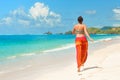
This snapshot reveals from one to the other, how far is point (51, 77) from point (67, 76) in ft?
1.51

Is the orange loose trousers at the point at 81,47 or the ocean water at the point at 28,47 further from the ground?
the orange loose trousers at the point at 81,47

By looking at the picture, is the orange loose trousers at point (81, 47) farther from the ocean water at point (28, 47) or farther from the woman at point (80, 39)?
the ocean water at point (28, 47)

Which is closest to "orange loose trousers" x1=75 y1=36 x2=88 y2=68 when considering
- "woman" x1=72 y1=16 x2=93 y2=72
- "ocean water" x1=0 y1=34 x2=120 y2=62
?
"woman" x1=72 y1=16 x2=93 y2=72

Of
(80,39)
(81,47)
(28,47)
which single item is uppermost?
(80,39)

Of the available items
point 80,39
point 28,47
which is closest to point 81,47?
point 80,39

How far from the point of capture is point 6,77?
1160cm

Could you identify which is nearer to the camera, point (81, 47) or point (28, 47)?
point (81, 47)

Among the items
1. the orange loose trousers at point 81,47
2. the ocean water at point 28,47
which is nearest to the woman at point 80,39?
the orange loose trousers at point 81,47

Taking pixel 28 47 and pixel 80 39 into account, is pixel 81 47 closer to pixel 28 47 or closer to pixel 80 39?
pixel 80 39

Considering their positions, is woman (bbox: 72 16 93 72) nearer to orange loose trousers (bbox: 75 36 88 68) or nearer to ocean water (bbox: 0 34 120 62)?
orange loose trousers (bbox: 75 36 88 68)

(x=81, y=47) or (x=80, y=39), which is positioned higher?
(x=80, y=39)

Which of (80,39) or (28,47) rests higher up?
(80,39)

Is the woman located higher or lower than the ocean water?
higher

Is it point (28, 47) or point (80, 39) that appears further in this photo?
point (28, 47)
